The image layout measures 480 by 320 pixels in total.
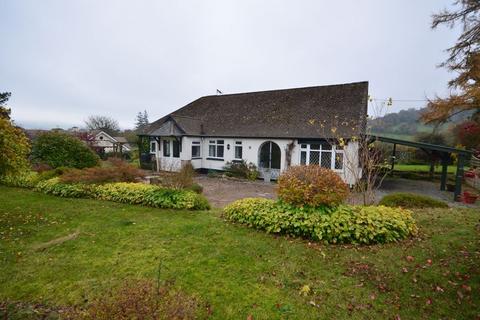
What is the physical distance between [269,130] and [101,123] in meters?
48.7

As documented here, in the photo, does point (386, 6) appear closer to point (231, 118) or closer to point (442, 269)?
point (231, 118)

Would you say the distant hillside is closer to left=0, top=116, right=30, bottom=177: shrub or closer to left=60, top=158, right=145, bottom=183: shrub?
left=60, top=158, right=145, bottom=183: shrub

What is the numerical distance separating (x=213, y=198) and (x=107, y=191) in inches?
168

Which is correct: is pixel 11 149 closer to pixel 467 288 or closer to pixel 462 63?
pixel 467 288

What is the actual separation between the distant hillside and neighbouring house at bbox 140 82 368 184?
2.06 m

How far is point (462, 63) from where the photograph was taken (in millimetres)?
14719

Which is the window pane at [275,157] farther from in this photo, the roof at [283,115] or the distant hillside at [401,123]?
the distant hillside at [401,123]

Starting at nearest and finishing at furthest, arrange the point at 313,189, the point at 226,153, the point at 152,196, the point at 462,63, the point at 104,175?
the point at 313,189 → the point at 152,196 → the point at 104,175 → the point at 462,63 → the point at 226,153

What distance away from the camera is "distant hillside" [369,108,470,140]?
7.62 m

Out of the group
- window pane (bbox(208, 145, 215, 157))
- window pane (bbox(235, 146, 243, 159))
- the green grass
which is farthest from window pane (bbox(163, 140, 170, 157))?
the green grass

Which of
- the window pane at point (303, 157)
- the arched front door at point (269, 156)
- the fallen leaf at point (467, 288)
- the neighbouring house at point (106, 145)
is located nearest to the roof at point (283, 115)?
the window pane at point (303, 157)

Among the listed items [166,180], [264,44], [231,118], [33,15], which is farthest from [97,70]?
[166,180]

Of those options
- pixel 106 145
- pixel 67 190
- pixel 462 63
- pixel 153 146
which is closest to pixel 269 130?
pixel 153 146

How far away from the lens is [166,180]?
8.68 metres
